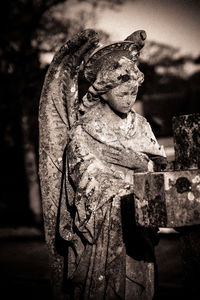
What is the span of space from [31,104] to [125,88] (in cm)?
884

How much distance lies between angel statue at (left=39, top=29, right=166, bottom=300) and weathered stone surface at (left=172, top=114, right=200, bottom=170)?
27 cm

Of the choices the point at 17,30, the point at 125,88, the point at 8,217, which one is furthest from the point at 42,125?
the point at 8,217

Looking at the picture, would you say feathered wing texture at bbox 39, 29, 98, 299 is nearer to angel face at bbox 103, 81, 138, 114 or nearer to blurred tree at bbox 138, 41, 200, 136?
angel face at bbox 103, 81, 138, 114

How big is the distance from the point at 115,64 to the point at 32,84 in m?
7.84

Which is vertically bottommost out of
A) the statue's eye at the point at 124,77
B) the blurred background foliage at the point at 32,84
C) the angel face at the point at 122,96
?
the angel face at the point at 122,96

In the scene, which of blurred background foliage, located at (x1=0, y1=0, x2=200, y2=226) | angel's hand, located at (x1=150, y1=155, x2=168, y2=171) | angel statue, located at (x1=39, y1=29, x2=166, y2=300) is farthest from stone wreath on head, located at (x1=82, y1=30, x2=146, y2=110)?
blurred background foliage, located at (x1=0, y1=0, x2=200, y2=226)

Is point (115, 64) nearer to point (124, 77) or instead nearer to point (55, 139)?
point (124, 77)


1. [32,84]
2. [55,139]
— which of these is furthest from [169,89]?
[55,139]

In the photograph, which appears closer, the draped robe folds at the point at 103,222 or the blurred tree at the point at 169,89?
the draped robe folds at the point at 103,222

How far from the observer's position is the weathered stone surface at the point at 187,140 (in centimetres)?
280

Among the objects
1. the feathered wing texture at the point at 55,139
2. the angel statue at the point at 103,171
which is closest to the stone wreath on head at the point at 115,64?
the angel statue at the point at 103,171

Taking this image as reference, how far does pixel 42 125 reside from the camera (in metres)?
3.40

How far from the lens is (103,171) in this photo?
293cm

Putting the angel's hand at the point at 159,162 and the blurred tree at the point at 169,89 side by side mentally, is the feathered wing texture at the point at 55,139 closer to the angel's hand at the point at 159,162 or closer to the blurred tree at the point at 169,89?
the angel's hand at the point at 159,162
